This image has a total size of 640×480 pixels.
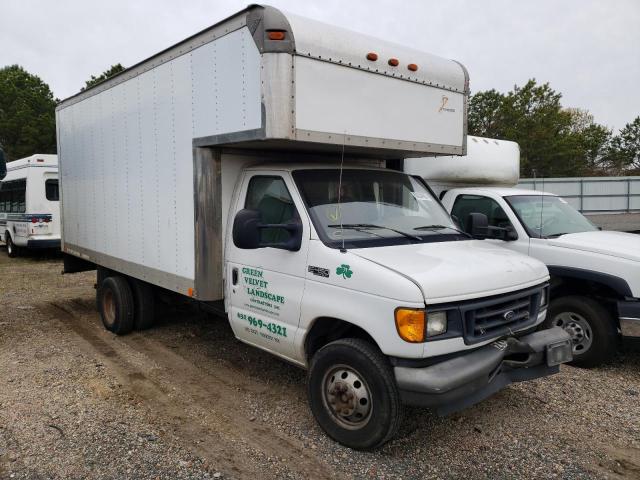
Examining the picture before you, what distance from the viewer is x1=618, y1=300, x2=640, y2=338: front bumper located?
5.06 metres

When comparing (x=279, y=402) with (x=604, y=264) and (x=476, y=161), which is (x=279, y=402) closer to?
(x=604, y=264)

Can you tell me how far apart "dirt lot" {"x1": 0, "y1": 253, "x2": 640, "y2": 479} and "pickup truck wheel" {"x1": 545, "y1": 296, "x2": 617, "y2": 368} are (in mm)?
181

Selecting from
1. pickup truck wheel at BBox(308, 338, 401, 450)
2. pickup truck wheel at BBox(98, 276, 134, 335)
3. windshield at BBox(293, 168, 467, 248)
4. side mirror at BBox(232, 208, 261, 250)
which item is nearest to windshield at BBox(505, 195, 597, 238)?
windshield at BBox(293, 168, 467, 248)

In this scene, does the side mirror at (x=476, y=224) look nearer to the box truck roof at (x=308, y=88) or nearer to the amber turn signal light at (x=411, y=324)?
the box truck roof at (x=308, y=88)

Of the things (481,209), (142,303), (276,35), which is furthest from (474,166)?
(142,303)

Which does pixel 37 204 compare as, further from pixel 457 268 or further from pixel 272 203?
pixel 457 268

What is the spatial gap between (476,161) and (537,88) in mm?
30160

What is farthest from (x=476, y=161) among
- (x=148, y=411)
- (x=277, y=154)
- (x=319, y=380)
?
(x=148, y=411)

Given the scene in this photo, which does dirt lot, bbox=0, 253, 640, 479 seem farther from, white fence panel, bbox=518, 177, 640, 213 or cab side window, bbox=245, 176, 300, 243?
white fence panel, bbox=518, 177, 640, 213

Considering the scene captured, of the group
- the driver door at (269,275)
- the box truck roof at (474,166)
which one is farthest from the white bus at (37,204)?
the driver door at (269,275)

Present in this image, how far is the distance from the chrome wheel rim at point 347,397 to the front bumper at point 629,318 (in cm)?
311

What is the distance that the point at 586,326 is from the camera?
18.1ft

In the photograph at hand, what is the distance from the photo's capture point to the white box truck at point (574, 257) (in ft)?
17.0

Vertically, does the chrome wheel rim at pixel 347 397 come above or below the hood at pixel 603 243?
below
